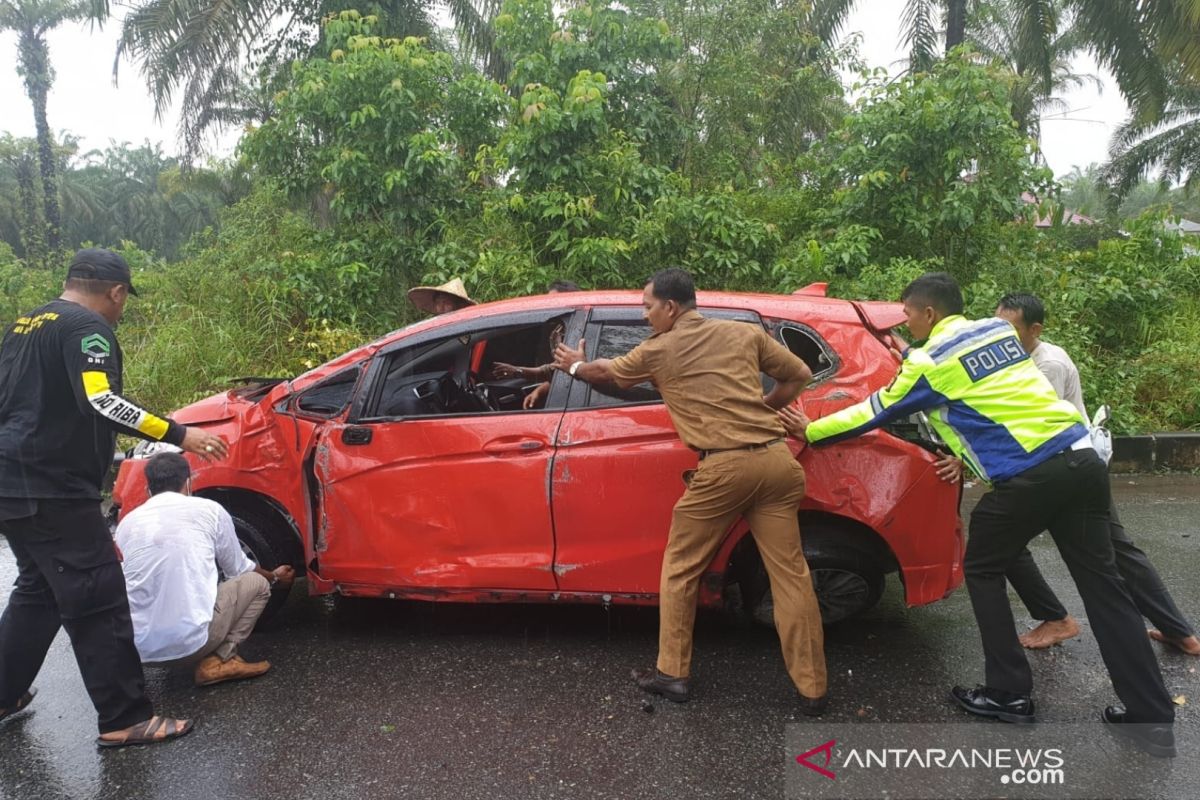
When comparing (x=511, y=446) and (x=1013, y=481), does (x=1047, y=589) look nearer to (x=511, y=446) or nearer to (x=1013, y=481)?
(x=1013, y=481)

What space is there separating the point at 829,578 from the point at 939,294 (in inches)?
49.7

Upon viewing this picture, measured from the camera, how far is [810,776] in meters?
2.70

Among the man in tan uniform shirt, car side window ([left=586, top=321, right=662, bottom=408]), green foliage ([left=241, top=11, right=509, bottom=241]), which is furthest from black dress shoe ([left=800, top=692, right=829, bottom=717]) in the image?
green foliage ([left=241, top=11, right=509, bottom=241])

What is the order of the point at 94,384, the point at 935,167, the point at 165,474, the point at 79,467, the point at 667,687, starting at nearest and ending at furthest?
the point at 94,384 → the point at 79,467 → the point at 667,687 → the point at 165,474 → the point at 935,167

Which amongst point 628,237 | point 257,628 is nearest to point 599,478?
point 257,628

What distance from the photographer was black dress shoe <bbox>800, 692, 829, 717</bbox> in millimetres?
3012

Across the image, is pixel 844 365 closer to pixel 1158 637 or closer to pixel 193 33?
pixel 1158 637

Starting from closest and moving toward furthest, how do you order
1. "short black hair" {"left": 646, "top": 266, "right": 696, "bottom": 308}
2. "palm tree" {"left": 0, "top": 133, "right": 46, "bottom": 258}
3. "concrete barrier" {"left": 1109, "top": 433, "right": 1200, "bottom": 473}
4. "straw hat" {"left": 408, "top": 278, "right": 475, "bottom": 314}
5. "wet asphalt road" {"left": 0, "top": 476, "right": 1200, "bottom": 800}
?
"wet asphalt road" {"left": 0, "top": 476, "right": 1200, "bottom": 800}
"short black hair" {"left": 646, "top": 266, "right": 696, "bottom": 308}
"straw hat" {"left": 408, "top": 278, "right": 475, "bottom": 314}
"concrete barrier" {"left": 1109, "top": 433, "right": 1200, "bottom": 473}
"palm tree" {"left": 0, "top": 133, "right": 46, "bottom": 258}

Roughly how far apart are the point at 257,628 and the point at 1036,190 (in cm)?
814

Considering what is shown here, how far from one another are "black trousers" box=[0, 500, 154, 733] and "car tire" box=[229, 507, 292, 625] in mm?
794

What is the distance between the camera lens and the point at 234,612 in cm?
336

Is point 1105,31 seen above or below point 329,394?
above

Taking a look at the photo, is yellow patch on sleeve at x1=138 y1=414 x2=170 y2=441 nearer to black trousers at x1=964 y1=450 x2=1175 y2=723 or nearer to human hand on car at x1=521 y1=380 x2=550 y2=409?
human hand on car at x1=521 y1=380 x2=550 y2=409

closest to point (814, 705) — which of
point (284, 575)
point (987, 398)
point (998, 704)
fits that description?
point (998, 704)
